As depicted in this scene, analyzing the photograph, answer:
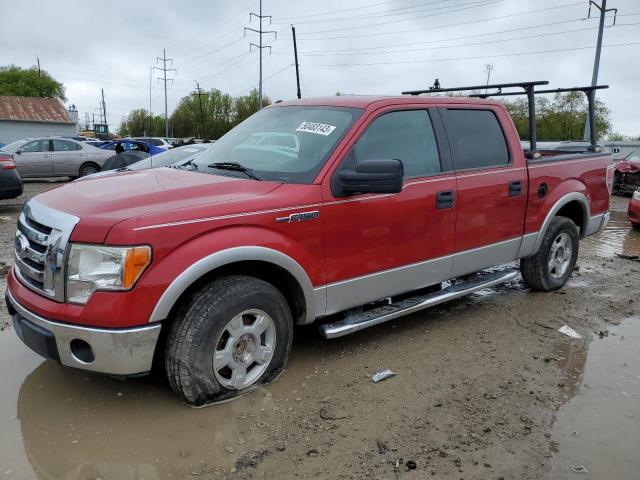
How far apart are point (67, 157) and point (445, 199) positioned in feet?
53.4

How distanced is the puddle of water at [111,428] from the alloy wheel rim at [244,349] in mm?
154

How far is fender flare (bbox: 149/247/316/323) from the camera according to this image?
9.61 feet

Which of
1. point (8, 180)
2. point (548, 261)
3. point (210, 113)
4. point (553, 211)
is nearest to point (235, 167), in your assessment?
point (553, 211)

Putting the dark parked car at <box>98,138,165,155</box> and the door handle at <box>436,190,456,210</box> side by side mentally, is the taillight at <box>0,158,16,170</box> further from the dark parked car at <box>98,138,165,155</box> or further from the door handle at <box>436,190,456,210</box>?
the door handle at <box>436,190,456,210</box>

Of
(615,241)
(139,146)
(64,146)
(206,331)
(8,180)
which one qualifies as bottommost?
(615,241)

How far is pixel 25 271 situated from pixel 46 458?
3.56ft

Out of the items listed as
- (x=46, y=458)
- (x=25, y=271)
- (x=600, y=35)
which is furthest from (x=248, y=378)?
(x=600, y=35)

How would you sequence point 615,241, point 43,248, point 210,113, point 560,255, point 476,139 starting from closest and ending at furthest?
1. point 43,248
2. point 476,139
3. point 560,255
4. point 615,241
5. point 210,113

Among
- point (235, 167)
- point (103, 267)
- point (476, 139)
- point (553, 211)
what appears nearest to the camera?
point (103, 267)

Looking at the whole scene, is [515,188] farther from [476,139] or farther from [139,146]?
[139,146]

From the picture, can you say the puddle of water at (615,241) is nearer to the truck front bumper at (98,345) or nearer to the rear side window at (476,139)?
the rear side window at (476,139)

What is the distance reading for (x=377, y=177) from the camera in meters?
3.38

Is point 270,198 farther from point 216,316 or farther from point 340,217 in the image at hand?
point 216,316

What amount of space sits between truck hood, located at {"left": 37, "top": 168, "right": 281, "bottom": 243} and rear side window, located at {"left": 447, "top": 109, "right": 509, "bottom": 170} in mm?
1794
